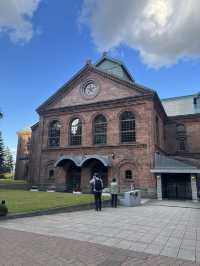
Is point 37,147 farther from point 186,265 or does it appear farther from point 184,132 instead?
point 186,265

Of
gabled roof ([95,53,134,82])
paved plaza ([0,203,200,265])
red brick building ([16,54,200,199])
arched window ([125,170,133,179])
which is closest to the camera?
paved plaza ([0,203,200,265])

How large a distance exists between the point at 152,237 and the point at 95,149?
18.1m

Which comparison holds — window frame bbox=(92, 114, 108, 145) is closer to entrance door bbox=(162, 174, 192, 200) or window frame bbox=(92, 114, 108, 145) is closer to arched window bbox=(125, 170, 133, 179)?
arched window bbox=(125, 170, 133, 179)

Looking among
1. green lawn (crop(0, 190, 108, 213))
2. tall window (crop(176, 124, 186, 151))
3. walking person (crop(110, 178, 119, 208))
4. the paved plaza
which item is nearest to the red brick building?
tall window (crop(176, 124, 186, 151))

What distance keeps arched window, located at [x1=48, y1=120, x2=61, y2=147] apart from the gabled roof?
10.0 metres

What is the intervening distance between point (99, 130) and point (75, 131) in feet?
10.9

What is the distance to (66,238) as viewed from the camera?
672 cm

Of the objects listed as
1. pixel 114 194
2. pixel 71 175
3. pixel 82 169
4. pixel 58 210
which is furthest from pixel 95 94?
pixel 58 210

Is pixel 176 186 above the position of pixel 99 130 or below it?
below

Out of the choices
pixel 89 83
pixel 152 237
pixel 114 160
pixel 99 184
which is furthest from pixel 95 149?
pixel 152 237

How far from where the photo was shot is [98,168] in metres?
25.0

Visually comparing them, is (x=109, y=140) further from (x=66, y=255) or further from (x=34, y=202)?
(x=66, y=255)

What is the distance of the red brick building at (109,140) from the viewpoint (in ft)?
73.8

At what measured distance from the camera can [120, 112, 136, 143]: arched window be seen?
79.0 ft
